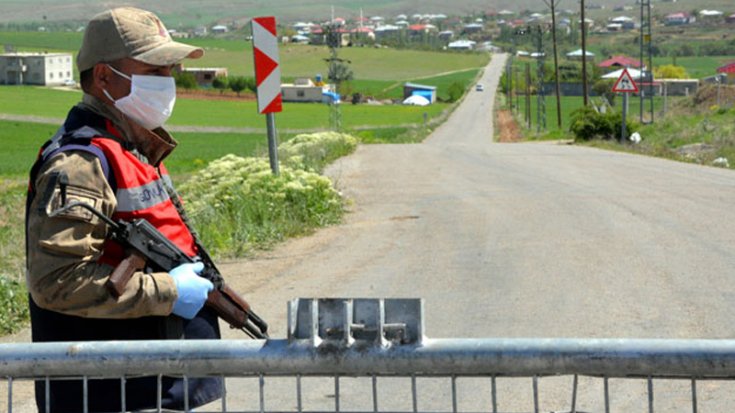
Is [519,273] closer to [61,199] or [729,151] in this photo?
[61,199]

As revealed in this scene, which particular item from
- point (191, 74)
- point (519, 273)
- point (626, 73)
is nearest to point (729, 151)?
point (626, 73)

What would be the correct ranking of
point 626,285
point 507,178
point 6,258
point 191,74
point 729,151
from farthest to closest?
1. point 191,74
2. point 729,151
3. point 507,178
4. point 6,258
5. point 626,285

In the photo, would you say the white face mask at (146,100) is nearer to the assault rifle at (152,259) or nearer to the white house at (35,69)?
the assault rifle at (152,259)

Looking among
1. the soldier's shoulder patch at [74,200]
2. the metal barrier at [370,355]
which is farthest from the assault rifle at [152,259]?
the metal barrier at [370,355]

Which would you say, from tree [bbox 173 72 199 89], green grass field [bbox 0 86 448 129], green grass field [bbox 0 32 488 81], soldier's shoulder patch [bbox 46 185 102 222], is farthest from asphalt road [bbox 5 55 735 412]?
green grass field [bbox 0 32 488 81]

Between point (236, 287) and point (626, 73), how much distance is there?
3088 centimetres

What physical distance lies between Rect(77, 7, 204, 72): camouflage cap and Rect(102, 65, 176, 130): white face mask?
0.21 feet

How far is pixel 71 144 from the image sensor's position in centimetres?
396

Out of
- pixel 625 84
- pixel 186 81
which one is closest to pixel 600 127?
pixel 625 84

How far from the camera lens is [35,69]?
386 ft

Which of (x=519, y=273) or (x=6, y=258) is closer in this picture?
(x=519, y=273)

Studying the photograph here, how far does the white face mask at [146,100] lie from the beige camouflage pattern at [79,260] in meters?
0.37

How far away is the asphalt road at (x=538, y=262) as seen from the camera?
8.85 m

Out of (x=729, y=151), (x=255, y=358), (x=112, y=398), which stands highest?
(x=255, y=358)
